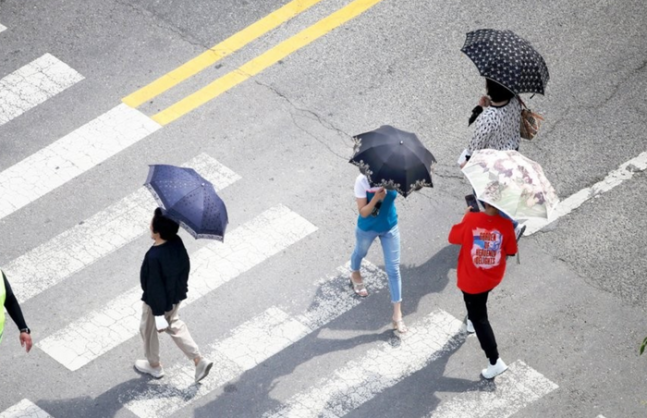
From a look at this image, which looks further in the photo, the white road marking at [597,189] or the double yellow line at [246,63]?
the double yellow line at [246,63]

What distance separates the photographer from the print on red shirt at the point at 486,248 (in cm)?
853

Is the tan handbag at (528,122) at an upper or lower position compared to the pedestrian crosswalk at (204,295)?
upper

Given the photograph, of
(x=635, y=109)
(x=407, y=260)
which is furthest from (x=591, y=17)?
(x=407, y=260)

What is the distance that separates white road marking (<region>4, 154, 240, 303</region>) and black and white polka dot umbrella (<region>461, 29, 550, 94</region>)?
2.71m

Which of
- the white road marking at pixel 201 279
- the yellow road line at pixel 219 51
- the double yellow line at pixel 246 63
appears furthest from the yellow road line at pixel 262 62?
the white road marking at pixel 201 279

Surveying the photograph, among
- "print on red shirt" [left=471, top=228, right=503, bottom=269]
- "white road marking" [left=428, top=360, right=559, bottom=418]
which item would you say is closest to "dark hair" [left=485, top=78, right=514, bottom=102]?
"print on red shirt" [left=471, top=228, right=503, bottom=269]

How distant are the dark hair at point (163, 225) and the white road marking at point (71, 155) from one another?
2726mm

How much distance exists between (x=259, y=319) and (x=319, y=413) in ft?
3.57

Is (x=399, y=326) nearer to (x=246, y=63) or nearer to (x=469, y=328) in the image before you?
(x=469, y=328)

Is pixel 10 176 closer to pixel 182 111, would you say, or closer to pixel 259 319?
pixel 182 111

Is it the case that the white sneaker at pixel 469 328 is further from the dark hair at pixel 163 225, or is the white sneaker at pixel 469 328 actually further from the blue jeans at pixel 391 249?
the dark hair at pixel 163 225

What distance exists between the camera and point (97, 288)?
32.2 feet

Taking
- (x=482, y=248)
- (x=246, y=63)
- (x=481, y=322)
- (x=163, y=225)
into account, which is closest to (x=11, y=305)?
(x=163, y=225)

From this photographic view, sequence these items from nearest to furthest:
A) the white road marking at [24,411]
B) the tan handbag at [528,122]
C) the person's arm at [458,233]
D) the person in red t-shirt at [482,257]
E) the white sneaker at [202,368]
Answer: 1. the person in red t-shirt at [482,257]
2. the person's arm at [458,233]
3. the white road marking at [24,411]
4. the white sneaker at [202,368]
5. the tan handbag at [528,122]
